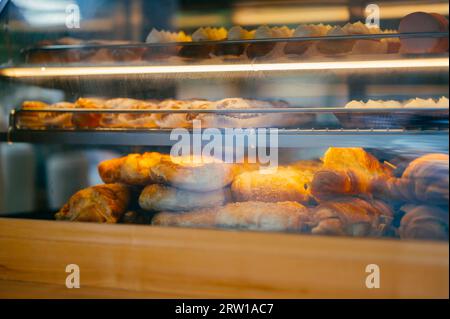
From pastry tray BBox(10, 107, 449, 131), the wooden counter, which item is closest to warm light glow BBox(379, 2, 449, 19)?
pastry tray BBox(10, 107, 449, 131)

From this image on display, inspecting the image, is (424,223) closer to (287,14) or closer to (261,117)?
(261,117)

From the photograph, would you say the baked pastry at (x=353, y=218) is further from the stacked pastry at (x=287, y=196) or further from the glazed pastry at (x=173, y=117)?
the glazed pastry at (x=173, y=117)

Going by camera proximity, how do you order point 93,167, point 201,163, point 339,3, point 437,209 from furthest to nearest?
point 93,167
point 339,3
point 201,163
point 437,209

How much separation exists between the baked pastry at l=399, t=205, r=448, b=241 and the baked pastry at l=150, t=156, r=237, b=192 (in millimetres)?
543

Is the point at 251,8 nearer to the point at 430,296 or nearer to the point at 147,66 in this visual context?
the point at 147,66

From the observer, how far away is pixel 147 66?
1621mm

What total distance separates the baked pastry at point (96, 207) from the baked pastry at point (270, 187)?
0.40 m

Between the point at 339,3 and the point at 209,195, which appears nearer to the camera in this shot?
the point at 209,195

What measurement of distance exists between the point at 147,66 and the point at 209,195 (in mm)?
453

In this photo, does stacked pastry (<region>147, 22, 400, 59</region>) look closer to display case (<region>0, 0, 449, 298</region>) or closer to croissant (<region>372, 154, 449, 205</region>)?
display case (<region>0, 0, 449, 298</region>)

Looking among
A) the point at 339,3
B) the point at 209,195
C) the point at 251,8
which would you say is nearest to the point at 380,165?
the point at 209,195

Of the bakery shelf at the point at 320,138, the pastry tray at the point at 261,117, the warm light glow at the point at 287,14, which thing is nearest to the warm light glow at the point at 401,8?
the warm light glow at the point at 287,14

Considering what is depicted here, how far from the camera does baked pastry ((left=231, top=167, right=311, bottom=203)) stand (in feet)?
5.25

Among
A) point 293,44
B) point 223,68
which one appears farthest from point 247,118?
point 293,44
